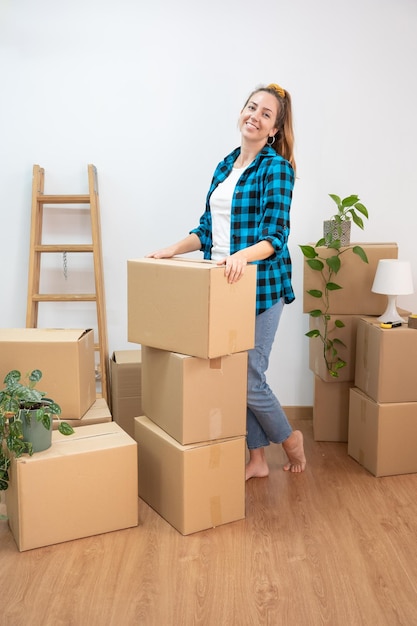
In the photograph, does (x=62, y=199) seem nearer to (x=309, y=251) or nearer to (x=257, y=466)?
(x=309, y=251)

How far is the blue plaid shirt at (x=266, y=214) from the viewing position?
2.10m

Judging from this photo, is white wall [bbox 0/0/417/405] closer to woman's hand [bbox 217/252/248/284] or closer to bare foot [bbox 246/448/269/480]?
bare foot [bbox 246/448/269/480]

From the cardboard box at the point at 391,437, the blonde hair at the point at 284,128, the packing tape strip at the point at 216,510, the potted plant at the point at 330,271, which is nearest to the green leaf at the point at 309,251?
the potted plant at the point at 330,271

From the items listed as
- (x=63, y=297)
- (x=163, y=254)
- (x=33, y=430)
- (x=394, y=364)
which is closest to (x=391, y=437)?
(x=394, y=364)

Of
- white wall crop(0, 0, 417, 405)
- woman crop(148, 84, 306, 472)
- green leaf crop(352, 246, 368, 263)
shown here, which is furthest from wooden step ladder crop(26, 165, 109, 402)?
green leaf crop(352, 246, 368, 263)

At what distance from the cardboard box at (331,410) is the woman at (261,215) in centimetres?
51

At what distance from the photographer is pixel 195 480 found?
205cm

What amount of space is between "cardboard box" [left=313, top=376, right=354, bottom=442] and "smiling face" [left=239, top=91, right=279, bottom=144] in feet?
3.85

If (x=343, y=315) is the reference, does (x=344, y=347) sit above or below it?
below

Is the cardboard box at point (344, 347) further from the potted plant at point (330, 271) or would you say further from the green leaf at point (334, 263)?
the green leaf at point (334, 263)

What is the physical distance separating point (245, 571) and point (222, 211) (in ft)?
3.84

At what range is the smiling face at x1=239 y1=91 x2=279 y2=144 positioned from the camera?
2207 millimetres

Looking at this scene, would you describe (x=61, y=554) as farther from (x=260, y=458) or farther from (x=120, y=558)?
(x=260, y=458)

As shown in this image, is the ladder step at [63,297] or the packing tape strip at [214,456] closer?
the packing tape strip at [214,456]
